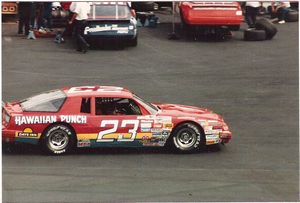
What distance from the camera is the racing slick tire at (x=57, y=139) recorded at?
1084cm

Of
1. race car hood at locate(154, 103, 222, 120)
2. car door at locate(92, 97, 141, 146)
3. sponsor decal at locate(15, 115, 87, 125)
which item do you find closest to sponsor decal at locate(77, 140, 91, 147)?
car door at locate(92, 97, 141, 146)

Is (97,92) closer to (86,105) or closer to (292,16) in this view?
(86,105)

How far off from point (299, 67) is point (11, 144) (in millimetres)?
8842

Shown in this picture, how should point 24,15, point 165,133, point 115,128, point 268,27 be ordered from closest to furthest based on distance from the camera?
point 115,128 → point 165,133 → point 24,15 → point 268,27

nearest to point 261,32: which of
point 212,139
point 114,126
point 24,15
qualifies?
point 24,15

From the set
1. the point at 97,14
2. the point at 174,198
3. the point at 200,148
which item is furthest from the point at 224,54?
the point at 174,198

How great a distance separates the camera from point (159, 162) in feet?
35.0

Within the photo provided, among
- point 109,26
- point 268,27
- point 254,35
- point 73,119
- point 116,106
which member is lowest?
point 73,119

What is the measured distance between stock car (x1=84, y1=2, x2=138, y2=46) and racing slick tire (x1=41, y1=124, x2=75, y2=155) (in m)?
7.84

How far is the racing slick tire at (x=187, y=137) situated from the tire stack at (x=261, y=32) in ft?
30.7

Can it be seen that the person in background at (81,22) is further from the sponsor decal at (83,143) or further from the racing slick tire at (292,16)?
the racing slick tire at (292,16)

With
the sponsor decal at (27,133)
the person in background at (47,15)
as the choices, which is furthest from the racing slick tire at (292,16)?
the sponsor decal at (27,133)

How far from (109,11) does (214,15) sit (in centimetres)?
313

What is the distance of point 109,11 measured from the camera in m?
19.1
